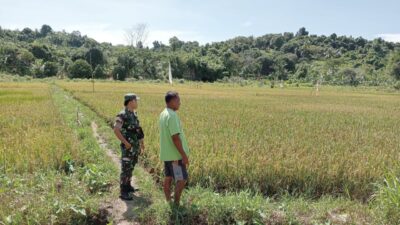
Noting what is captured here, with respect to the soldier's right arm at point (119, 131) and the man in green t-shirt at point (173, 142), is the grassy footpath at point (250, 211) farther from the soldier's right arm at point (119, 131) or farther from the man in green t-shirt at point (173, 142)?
the soldier's right arm at point (119, 131)

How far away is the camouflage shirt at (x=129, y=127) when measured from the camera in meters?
5.22

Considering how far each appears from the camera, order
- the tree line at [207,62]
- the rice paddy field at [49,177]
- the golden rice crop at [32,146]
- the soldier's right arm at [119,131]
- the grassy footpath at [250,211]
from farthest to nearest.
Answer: the tree line at [207,62] → the golden rice crop at [32,146] → the soldier's right arm at [119,131] → the grassy footpath at [250,211] → the rice paddy field at [49,177]

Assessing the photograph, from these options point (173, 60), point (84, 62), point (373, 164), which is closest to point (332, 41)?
point (173, 60)

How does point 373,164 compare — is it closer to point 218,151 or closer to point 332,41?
point 218,151

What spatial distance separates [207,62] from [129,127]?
244 feet

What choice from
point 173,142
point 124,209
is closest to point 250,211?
point 173,142

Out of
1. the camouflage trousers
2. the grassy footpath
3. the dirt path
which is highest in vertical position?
the camouflage trousers

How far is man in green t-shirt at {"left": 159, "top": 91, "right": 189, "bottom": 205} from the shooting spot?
4488mm

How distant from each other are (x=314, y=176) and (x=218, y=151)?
73.6 inches

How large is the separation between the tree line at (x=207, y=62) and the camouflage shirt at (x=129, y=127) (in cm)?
4049

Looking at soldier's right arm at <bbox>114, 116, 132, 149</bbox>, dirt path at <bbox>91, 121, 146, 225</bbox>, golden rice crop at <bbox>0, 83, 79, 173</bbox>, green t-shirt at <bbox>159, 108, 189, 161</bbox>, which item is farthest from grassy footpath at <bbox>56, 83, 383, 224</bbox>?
golden rice crop at <bbox>0, 83, 79, 173</bbox>

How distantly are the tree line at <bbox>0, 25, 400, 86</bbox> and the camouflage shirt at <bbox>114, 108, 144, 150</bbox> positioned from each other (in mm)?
40486

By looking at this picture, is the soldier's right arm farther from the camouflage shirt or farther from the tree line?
the tree line

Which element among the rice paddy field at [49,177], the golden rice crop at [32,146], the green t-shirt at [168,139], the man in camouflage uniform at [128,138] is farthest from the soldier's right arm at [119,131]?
the golden rice crop at [32,146]
